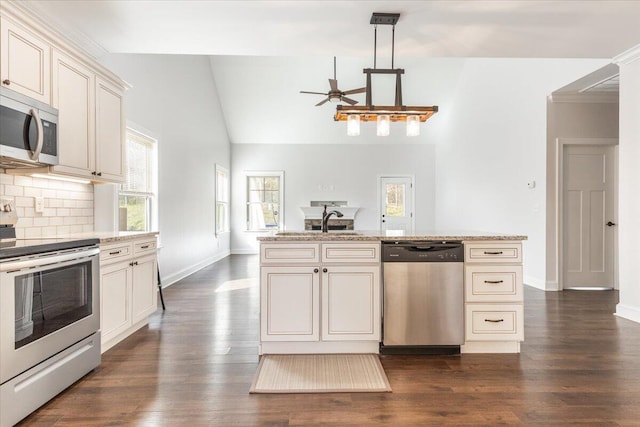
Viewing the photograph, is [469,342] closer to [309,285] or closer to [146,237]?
[309,285]

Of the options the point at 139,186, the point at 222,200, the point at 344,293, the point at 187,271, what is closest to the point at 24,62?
the point at 139,186

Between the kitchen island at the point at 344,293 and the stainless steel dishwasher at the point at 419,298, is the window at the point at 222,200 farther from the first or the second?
the stainless steel dishwasher at the point at 419,298

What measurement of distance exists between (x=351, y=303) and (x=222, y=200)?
639 centimetres

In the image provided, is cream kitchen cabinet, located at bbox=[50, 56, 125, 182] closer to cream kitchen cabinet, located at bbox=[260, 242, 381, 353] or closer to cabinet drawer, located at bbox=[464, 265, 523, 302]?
cream kitchen cabinet, located at bbox=[260, 242, 381, 353]

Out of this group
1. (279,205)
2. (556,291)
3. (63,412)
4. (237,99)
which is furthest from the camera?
(279,205)

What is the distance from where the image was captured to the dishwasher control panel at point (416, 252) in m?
2.74

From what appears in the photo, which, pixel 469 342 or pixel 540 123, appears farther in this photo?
pixel 540 123

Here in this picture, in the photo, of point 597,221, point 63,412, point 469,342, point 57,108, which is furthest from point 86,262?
point 597,221

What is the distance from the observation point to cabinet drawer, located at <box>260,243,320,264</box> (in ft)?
8.97

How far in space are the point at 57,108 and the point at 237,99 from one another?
6.02 meters

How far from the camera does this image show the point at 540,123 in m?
5.15

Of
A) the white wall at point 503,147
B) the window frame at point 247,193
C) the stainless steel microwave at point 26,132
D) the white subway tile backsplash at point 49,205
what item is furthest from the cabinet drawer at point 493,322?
the window frame at point 247,193

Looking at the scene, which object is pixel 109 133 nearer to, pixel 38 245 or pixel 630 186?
pixel 38 245

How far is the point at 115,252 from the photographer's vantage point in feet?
9.26
